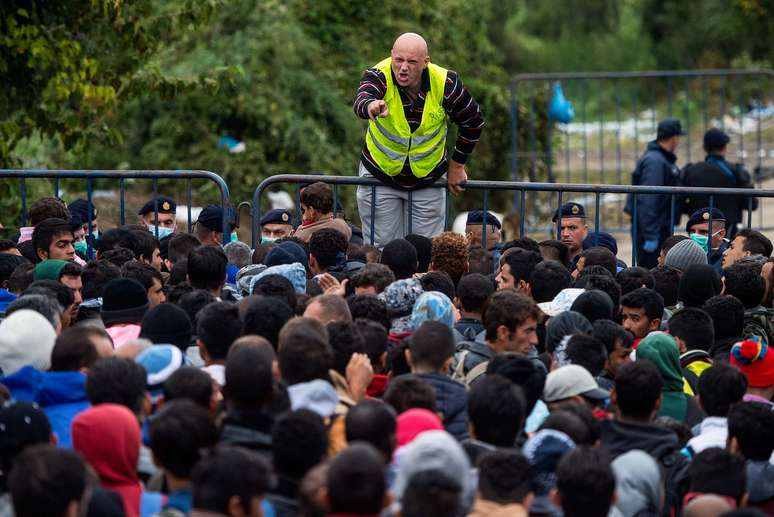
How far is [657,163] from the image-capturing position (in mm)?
12359

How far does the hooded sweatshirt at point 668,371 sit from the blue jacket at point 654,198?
5.52m

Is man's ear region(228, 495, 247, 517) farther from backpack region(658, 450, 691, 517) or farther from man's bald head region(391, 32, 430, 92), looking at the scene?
man's bald head region(391, 32, 430, 92)

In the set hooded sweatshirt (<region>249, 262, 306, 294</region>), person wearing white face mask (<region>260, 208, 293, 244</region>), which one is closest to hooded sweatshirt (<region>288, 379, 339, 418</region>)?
hooded sweatshirt (<region>249, 262, 306, 294</region>)

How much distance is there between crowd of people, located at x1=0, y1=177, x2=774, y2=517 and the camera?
4.54 m

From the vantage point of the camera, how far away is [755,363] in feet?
20.9

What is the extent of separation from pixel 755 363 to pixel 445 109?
10.7 feet

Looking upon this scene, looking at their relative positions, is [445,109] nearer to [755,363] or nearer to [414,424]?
[755,363]

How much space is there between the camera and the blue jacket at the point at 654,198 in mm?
11914

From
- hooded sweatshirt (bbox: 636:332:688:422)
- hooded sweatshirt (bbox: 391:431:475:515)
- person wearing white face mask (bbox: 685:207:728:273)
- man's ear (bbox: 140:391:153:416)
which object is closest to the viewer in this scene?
hooded sweatshirt (bbox: 391:431:475:515)

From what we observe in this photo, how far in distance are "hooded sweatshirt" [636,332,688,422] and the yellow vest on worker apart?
3.03 meters

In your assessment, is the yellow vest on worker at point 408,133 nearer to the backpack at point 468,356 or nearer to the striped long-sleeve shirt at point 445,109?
the striped long-sleeve shirt at point 445,109

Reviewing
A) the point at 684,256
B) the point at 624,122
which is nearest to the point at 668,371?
the point at 684,256

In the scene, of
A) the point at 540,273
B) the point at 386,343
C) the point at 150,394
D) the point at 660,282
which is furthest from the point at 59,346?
the point at 660,282

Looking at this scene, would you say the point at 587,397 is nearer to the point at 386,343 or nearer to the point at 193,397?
the point at 386,343
